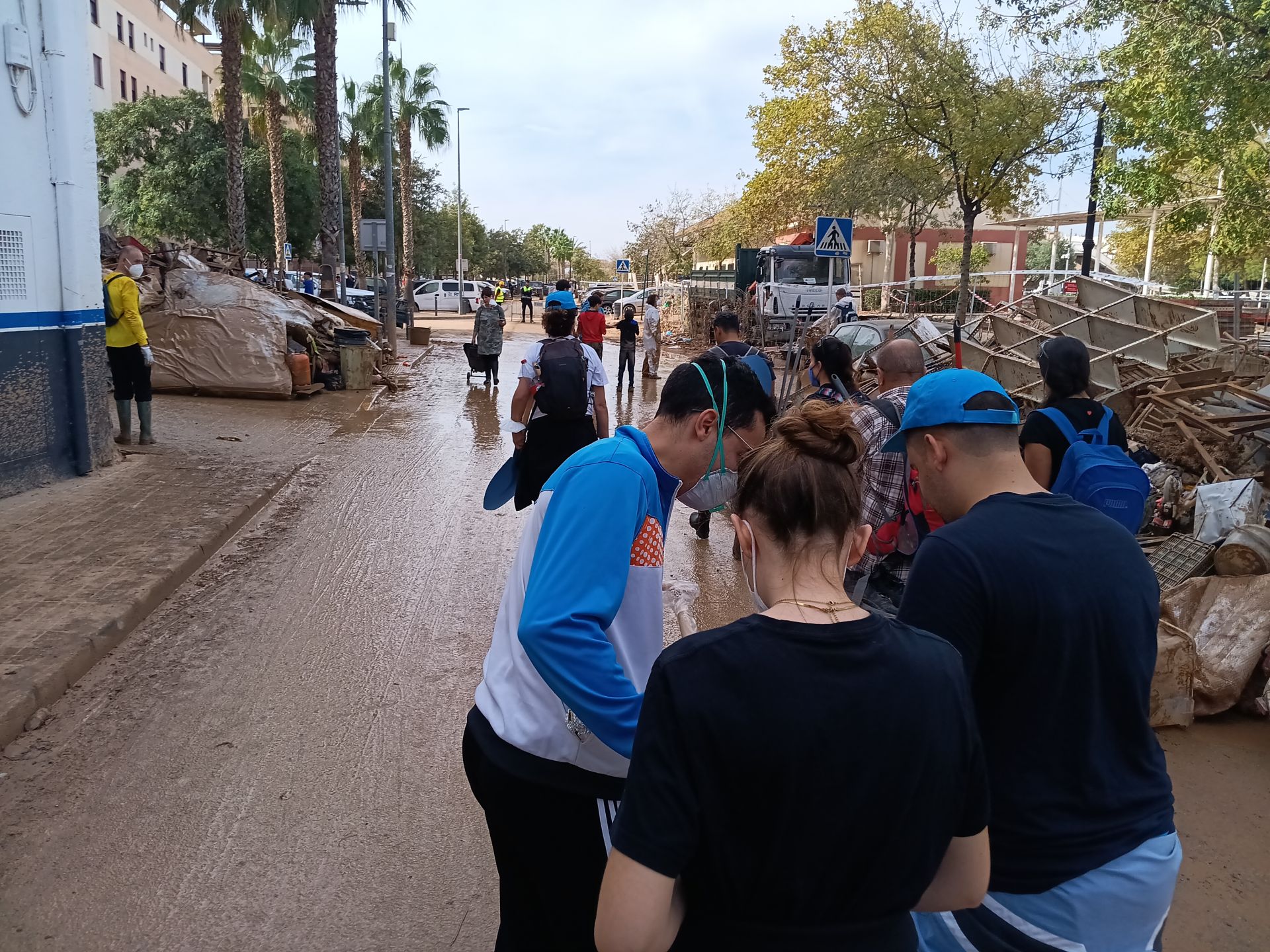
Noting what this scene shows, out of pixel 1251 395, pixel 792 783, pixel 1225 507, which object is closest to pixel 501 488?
pixel 792 783

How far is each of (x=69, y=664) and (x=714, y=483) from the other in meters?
4.09

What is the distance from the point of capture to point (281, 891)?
329 centimetres

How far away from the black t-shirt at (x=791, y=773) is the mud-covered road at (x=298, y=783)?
2.02 m

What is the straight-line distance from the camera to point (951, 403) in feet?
7.29

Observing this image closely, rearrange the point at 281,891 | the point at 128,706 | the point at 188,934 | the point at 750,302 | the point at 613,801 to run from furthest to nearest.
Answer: the point at 750,302, the point at 128,706, the point at 281,891, the point at 188,934, the point at 613,801

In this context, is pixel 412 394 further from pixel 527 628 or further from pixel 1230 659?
pixel 527 628

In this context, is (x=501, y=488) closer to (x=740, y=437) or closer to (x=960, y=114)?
(x=740, y=437)

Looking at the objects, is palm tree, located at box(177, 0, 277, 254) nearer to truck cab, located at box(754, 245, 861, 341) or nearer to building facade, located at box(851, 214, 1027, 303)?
truck cab, located at box(754, 245, 861, 341)

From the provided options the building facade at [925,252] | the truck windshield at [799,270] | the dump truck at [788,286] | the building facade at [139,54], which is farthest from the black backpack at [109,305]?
the building facade at [925,252]

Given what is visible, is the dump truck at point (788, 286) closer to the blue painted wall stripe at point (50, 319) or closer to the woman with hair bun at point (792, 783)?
the blue painted wall stripe at point (50, 319)

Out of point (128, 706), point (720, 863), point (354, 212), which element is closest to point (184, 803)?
point (128, 706)

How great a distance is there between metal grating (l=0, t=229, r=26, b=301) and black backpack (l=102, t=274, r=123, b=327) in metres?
1.75

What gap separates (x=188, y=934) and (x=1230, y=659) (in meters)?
4.77

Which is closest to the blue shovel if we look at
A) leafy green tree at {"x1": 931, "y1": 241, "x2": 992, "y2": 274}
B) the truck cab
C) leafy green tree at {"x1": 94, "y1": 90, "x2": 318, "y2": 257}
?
the truck cab
